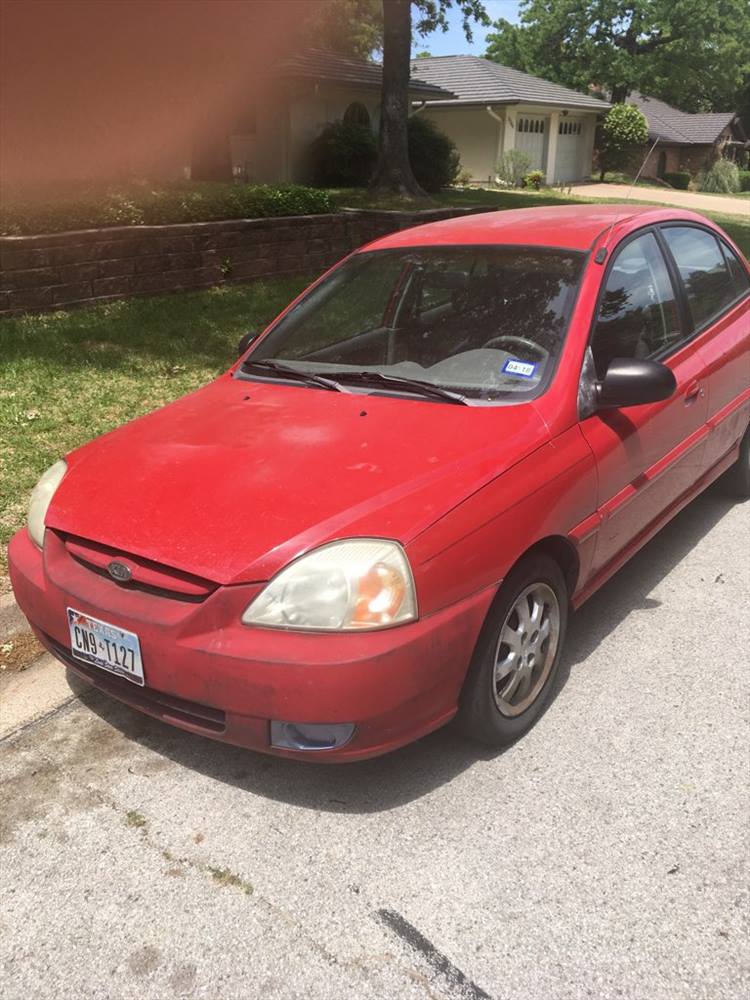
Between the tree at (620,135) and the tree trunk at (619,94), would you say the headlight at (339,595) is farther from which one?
the tree trunk at (619,94)

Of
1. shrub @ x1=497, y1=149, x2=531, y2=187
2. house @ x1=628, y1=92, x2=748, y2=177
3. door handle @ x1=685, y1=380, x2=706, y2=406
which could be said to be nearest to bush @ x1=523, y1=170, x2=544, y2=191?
shrub @ x1=497, y1=149, x2=531, y2=187

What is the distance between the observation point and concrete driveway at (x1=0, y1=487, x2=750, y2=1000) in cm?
218

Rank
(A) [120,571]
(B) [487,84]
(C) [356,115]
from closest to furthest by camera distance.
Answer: (A) [120,571] → (C) [356,115] → (B) [487,84]

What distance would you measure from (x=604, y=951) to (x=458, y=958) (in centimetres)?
36

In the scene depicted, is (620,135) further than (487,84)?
Yes

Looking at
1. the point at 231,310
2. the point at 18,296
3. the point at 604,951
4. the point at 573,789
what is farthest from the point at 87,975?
the point at 231,310

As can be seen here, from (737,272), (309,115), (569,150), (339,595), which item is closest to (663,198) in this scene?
(569,150)

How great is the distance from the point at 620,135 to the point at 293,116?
2294cm

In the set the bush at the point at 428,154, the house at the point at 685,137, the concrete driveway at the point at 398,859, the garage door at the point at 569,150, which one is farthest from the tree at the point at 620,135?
the concrete driveway at the point at 398,859

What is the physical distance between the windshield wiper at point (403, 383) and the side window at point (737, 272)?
2350 mm

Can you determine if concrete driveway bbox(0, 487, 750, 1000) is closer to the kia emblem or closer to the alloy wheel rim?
the alloy wheel rim

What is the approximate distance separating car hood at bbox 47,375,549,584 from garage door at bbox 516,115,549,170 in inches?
1368

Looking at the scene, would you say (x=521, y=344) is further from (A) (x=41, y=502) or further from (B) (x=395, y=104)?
(B) (x=395, y=104)

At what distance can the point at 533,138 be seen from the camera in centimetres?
3634
